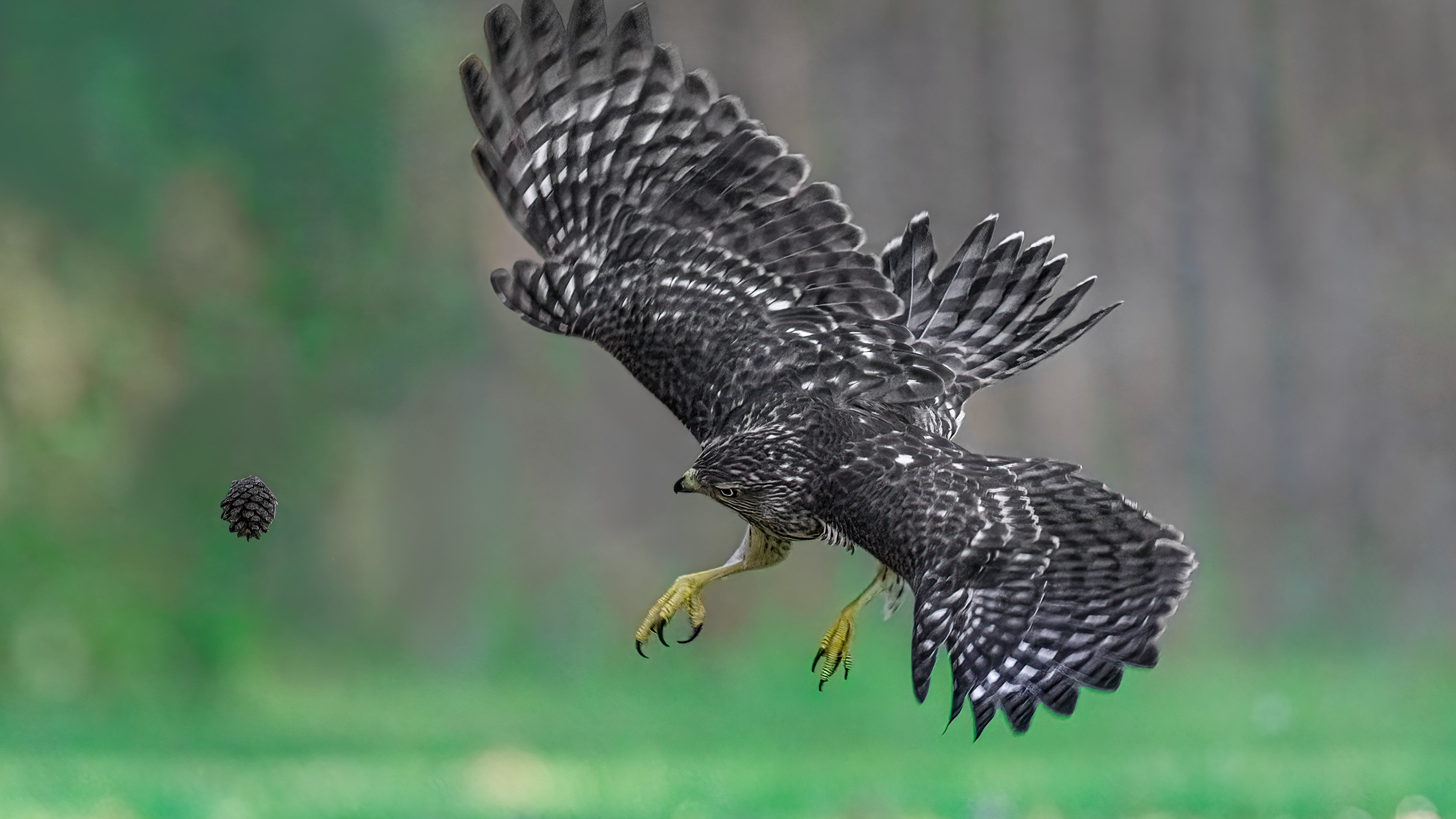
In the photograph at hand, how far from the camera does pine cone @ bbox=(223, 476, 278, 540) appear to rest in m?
2.11

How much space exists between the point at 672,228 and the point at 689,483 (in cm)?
67

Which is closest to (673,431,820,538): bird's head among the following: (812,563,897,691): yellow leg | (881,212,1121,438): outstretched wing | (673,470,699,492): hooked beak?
(673,470,699,492): hooked beak

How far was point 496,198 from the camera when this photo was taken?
2830 mm

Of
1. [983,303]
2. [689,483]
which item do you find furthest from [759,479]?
[983,303]

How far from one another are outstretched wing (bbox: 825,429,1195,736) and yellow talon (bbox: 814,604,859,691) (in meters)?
0.22

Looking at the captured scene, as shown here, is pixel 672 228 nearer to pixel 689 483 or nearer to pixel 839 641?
pixel 689 483

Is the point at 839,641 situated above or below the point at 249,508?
below

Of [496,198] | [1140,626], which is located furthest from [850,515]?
[496,198]

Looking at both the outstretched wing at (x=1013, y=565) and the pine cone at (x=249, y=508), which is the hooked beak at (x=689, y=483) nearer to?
the outstretched wing at (x=1013, y=565)

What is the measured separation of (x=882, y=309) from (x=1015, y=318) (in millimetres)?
333

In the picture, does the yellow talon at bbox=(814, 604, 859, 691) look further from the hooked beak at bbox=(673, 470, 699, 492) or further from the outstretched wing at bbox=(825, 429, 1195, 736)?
the hooked beak at bbox=(673, 470, 699, 492)

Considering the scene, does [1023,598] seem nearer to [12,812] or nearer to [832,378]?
[832,378]

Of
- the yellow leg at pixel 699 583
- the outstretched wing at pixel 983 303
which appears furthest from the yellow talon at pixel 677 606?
the outstretched wing at pixel 983 303

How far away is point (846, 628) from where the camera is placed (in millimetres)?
2594
